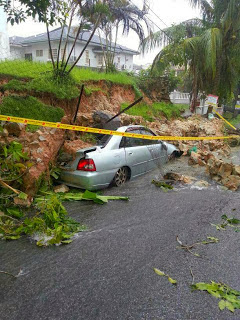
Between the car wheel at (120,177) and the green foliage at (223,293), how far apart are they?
141 inches

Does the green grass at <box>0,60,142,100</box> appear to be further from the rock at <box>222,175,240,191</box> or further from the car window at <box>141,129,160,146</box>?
the rock at <box>222,175,240,191</box>

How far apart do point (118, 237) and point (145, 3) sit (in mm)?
11209

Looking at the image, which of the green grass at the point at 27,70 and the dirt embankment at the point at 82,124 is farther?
the green grass at the point at 27,70

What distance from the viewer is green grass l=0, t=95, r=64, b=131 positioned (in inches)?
290

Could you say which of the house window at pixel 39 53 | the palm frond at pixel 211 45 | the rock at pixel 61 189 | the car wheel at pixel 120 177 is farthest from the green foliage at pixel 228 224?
the house window at pixel 39 53

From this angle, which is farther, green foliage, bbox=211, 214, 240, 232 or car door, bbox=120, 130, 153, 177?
car door, bbox=120, 130, 153, 177

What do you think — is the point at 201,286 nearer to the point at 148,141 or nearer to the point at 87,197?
the point at 87,197

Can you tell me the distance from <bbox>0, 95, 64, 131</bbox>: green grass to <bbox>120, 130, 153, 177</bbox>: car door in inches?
93.9

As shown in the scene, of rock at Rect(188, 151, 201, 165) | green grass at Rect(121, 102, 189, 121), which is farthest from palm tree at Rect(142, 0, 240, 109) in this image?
rock at Rect(188, 151, 201, 165)

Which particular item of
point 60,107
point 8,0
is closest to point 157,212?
point 8,0

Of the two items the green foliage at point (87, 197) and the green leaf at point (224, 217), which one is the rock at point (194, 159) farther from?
the green leaf at point (224, 217)

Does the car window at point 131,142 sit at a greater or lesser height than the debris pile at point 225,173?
greater

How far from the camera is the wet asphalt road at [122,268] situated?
2.68 meters

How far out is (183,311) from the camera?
2.66 meters
